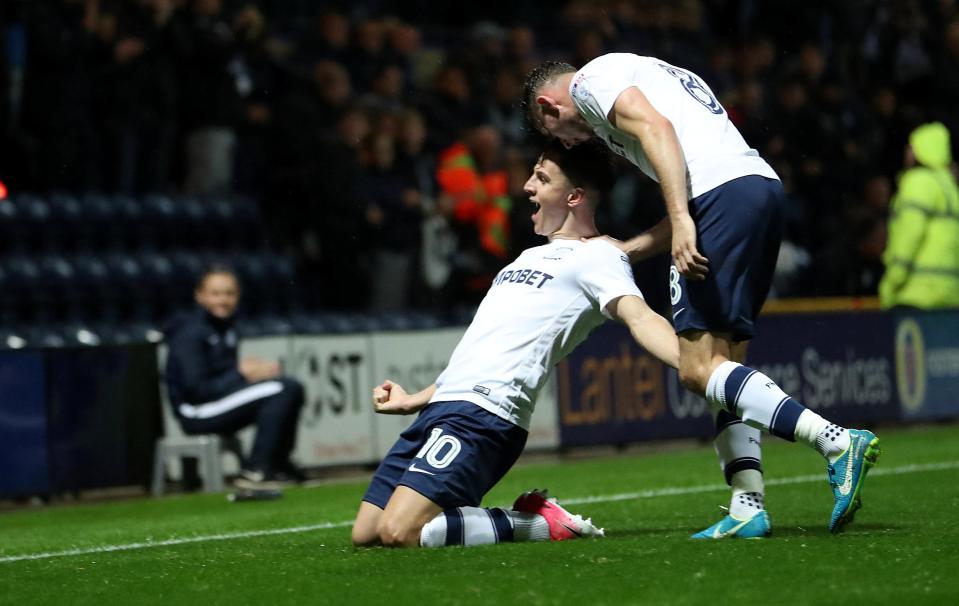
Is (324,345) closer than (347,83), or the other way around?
(324,345)

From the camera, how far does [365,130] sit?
13664mm

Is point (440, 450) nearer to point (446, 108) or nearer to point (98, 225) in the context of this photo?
point (98, 225)

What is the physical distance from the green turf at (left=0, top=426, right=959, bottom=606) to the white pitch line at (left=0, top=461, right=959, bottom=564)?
12 centimetres

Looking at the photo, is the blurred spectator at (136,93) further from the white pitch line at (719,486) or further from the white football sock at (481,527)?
the white football sock at (481,527)

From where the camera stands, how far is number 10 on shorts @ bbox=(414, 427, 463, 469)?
5980mm

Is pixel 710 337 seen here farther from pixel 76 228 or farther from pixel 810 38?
pixel 810 38

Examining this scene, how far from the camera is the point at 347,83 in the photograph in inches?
550

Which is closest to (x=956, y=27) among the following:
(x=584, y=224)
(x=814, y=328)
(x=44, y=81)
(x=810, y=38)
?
(x=810, y=38)

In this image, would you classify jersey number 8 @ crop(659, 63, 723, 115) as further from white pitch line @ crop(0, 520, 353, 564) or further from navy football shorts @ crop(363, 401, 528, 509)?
white pitch line @ crop(0, 520, 353, 564)

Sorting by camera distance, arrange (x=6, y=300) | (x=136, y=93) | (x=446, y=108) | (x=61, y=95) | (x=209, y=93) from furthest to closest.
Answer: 1. (x=446, y=108)
2. (x=209, y=93)
3. (x=136, y=93)
4. (x=61, y=95)
5. (x=6, y=300)

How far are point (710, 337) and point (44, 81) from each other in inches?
303

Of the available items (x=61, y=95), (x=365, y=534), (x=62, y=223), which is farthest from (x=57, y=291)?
(x=365, y=534)

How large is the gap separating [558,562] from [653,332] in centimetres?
89

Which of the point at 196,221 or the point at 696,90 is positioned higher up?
the point at 696,90
